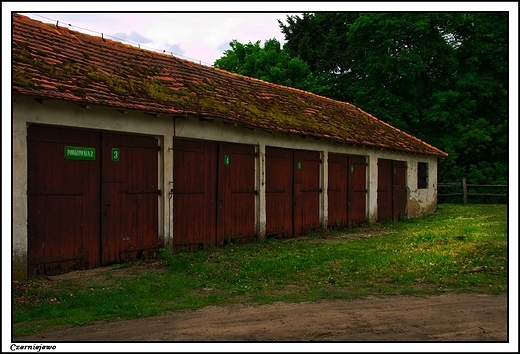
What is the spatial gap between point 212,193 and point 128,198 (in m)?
2.41

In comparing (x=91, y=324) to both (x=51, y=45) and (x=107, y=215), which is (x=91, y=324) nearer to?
(x=107, y=215)

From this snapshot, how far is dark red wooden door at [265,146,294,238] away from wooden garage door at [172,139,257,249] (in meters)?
0.58

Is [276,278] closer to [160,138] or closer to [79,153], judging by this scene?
[160,138]

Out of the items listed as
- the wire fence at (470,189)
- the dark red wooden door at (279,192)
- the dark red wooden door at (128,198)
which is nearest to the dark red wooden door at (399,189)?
the dark red wooden door at (279,192)

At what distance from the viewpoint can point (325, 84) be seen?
35.8 meters

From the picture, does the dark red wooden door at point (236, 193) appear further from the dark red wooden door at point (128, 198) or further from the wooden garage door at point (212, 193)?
the dark red wooden door at point (128, 198)

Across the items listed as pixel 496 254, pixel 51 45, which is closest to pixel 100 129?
pixel 51 45

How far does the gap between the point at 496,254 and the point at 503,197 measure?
19531 millimetres

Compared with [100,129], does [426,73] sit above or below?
above

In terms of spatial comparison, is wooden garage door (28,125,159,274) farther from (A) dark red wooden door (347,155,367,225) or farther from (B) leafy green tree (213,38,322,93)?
(B) leafy green tree (213,38,322,93)

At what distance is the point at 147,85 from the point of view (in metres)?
11.6

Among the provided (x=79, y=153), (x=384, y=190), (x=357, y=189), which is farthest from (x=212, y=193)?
(x=384, y=190)

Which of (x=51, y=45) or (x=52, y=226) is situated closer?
(x=52, y=226)

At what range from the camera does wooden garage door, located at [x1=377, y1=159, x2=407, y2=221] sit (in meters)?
19.4
